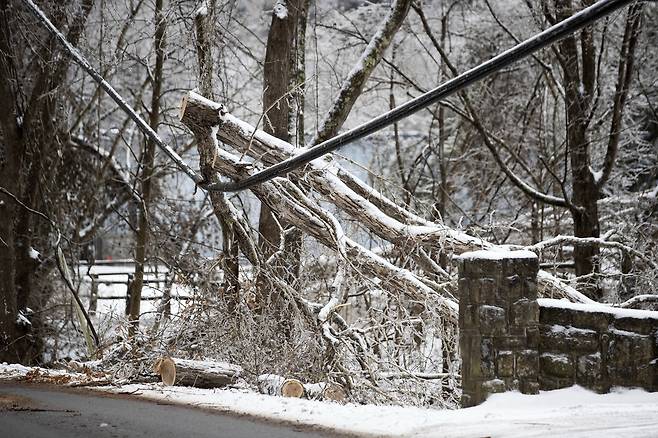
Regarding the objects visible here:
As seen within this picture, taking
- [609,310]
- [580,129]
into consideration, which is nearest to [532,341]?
[609,310]

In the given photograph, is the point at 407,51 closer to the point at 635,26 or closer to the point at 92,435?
the point at 635,26

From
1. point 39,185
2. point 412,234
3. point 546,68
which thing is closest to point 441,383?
point 412,234

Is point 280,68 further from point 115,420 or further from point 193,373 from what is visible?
point 115,420

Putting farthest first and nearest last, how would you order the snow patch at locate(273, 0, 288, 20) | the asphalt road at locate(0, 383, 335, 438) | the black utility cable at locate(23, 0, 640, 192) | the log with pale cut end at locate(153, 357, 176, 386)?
1. the snow patch at locate(273, 0, 288, 20)
2. the log with pale cut end at locate(153, 357, 176, 386)
3. the asphalt road at locate(0, 383, 335, 438)
4. the black utility cable at locate(23, 0, 640, 192)

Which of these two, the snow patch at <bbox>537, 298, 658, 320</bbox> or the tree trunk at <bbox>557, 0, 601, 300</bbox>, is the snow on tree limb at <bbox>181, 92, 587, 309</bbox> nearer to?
the snow patch at <bbox>537, 298, 658, 320</bbox>

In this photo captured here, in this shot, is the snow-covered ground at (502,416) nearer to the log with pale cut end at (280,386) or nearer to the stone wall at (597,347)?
the stone wall at (597,347)

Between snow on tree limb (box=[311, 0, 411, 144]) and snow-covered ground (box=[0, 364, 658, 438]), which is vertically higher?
snow on tree limb (box=[311, 0, 411, 144])

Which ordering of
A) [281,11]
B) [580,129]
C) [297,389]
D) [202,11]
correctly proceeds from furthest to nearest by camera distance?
[580,129] < [281,11] < [202,11] < [297,389]

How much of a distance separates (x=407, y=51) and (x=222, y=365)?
13.4 metres

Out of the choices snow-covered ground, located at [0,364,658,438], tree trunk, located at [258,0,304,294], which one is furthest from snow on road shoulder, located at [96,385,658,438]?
Result: tree trunk, located at [258,0,304,294]

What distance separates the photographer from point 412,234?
8141mm

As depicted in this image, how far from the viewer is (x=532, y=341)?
18.6 feet

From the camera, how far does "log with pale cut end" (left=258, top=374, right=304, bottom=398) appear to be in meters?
7.11

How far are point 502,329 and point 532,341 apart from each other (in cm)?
27
